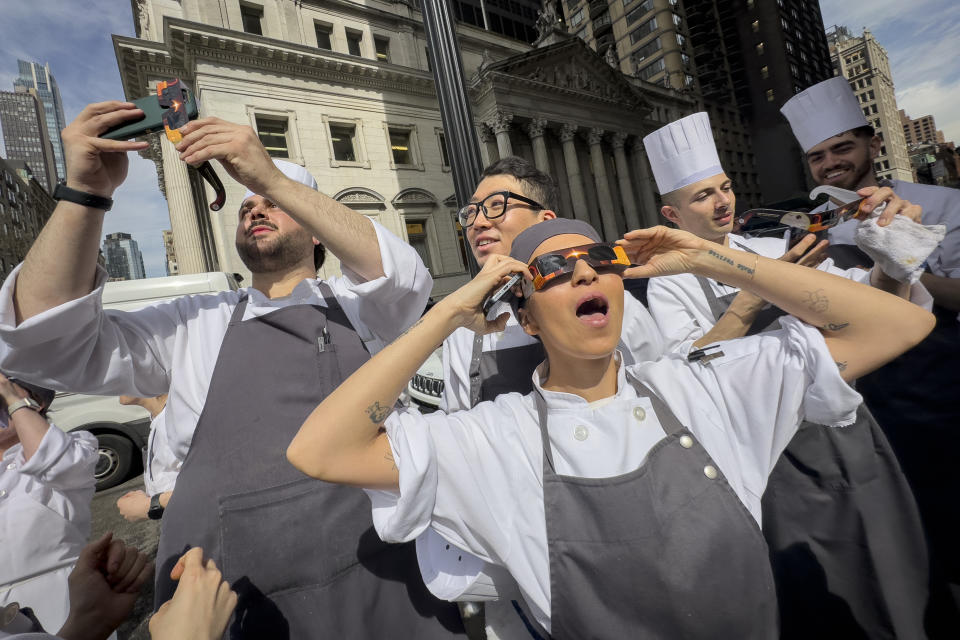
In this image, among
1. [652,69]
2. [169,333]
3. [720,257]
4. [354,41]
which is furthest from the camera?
[652,69]

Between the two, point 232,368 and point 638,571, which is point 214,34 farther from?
point 638,571

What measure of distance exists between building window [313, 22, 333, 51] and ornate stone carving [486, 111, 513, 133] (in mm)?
8555

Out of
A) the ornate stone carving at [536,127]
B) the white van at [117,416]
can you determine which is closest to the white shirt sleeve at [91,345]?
the white van at [117,416]

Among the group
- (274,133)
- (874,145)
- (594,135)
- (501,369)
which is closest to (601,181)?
(594,135)

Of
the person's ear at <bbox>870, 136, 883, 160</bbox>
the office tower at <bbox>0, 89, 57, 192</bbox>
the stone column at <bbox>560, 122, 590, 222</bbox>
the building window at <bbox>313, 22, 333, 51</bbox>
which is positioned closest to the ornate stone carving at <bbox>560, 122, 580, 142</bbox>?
the stone column at <bbox>560, 122, 590, 222</bbox>

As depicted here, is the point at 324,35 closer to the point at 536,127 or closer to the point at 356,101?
the point at 356,101

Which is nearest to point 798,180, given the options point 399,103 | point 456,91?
point 399,103

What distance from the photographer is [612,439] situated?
1404mm

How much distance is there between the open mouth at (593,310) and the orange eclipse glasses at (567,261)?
0.11 metres

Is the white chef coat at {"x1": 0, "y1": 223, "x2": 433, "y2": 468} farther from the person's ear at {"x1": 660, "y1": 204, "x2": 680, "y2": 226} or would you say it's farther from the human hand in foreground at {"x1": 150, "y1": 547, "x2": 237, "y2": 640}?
the person's ear at {"x1": 660, "y1": 204, "x2": 680, "y2": 226}

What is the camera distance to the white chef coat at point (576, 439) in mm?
1303

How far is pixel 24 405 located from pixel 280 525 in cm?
207

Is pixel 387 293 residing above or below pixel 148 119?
below

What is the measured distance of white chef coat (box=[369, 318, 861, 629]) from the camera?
1.30 meters
